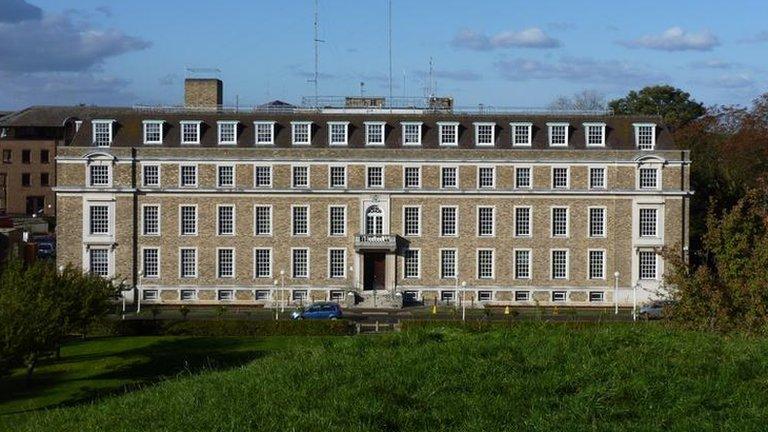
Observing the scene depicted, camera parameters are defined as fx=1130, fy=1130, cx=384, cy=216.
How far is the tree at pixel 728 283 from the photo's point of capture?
30609 millimetres

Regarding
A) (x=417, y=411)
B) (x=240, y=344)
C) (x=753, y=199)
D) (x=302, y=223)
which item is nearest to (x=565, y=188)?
(x=302, y=223)

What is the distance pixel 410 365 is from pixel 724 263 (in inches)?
608

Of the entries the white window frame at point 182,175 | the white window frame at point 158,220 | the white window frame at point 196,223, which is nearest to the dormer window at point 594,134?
the white window frame at point 182,175

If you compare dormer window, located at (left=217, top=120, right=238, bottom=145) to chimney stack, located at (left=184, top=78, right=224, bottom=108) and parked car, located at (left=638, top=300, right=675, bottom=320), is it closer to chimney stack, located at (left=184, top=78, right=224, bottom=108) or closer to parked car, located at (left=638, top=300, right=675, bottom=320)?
chimney stack, located at (left=184, top=78, right=224, bottom=108)

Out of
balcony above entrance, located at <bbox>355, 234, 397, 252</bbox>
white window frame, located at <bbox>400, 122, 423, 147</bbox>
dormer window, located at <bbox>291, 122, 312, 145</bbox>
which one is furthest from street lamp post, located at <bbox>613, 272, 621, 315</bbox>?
dormer window, located at <bbox>291, 122, 312, 145</bbox>

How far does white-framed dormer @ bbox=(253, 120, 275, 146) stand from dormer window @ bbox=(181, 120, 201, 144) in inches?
138

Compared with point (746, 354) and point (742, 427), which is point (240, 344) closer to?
point (746, 354)

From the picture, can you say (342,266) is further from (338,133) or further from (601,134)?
(601,134)

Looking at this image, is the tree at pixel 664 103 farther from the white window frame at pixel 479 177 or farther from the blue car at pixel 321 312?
the blue car at pixel 321 312

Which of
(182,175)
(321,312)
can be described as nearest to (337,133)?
(182,175)

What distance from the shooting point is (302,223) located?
69938 mm

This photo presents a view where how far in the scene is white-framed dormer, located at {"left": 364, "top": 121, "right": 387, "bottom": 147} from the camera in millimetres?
69875

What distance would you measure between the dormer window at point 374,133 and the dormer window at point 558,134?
33.9 ft

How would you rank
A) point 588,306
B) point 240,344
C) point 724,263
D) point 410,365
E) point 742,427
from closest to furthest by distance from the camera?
point 742,427, point 410,365, point 724,263, point 240,344, point 588,306
